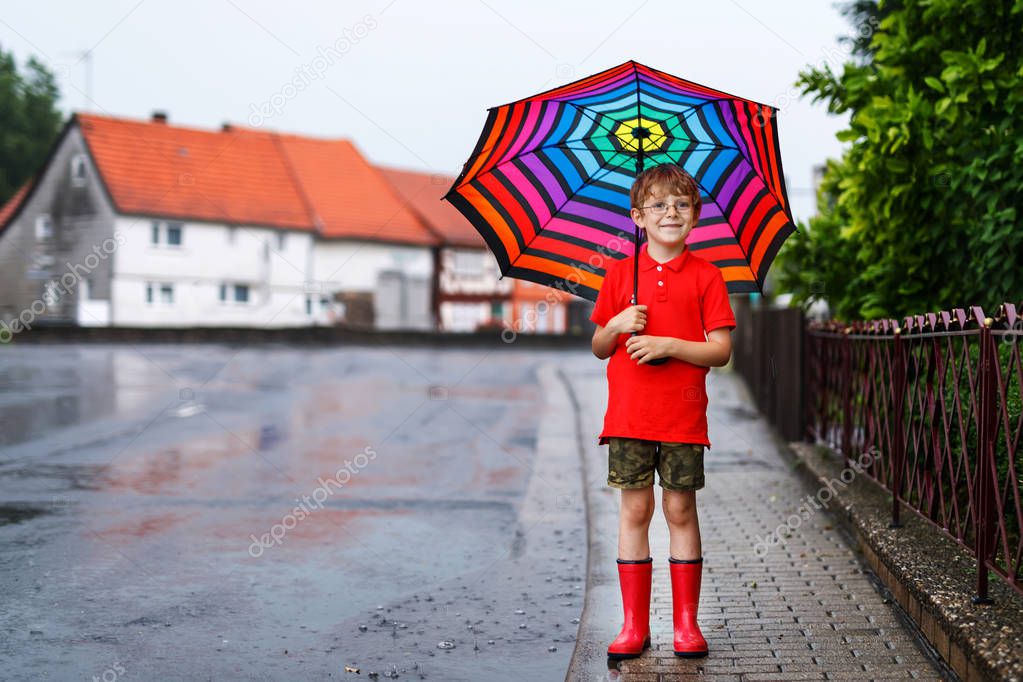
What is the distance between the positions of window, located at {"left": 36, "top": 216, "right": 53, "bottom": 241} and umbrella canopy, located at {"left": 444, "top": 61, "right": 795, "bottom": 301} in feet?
175

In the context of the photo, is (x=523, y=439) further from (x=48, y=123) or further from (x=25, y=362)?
(x=48, y=123)

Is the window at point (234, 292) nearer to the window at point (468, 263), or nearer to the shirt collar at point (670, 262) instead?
the window at point (468, 263)

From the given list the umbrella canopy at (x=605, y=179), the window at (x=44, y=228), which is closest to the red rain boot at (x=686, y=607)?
the umbrella canopy at (x=605, y=179)

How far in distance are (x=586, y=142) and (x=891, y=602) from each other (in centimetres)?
245

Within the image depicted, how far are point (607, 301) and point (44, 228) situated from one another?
5476 cm

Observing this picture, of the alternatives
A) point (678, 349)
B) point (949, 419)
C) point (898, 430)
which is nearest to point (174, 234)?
point (898, 430)

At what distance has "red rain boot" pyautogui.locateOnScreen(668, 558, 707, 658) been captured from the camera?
15.2 feet

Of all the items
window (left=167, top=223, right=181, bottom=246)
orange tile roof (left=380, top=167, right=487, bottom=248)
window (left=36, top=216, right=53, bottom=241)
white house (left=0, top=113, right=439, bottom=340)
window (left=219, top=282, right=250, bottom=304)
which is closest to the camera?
white house (left=0, top=113, right=439, bottom=340)

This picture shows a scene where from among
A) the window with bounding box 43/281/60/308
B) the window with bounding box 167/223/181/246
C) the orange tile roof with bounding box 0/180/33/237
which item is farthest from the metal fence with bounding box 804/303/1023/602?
the orange tile roof with bounding box 0/180/33/237

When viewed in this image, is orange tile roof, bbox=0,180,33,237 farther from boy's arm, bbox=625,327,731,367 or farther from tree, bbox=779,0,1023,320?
boy's arm, bbox=625,327,731,367

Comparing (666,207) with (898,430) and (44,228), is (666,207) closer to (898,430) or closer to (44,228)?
(898,430)

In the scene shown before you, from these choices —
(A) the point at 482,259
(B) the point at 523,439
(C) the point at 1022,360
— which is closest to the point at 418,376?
(B) the point at 523,439

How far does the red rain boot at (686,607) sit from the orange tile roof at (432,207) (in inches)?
2164

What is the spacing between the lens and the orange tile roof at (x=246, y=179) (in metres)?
52.4
